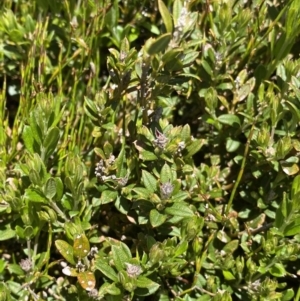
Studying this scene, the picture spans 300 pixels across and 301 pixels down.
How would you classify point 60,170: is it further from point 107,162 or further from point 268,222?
point 268,222

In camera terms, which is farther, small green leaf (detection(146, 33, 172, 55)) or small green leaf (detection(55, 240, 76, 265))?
small green leaf (detection(55, 240, 76, 265))

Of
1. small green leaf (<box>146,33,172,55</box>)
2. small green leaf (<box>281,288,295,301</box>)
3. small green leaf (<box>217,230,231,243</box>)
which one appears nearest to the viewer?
small green leaf (<box>146,33,172,55</box>)

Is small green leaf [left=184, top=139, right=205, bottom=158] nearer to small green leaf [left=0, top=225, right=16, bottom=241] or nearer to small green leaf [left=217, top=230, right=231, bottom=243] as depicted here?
small green leaf [left=217, top=230, right=231, bottom=243]

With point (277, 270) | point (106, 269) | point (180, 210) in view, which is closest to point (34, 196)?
point (106, 269)

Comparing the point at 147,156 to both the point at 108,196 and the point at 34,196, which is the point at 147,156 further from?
the point at 34,196

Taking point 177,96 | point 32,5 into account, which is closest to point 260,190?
point 177,96

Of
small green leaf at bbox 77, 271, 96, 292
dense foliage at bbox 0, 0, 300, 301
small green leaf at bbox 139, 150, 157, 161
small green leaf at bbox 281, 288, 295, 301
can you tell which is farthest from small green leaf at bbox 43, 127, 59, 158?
small green leaf at bbox 281, 288, 295, 301

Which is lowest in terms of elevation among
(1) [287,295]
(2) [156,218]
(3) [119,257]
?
(1) [287,295]
